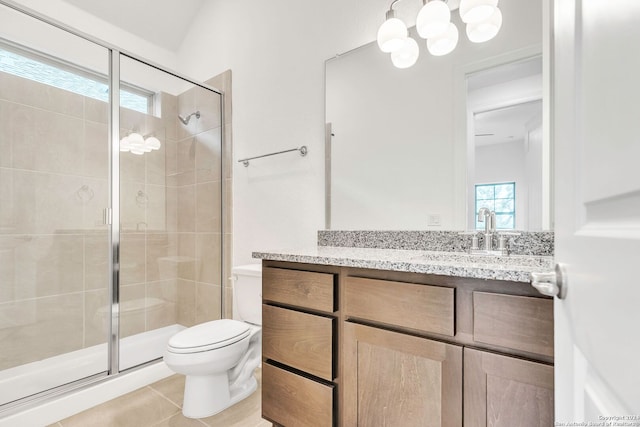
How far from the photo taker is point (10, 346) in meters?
1.92

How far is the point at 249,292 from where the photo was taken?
201cm

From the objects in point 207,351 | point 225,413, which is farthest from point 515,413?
point 225,413

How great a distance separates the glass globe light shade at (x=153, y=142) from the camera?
94.9 inches

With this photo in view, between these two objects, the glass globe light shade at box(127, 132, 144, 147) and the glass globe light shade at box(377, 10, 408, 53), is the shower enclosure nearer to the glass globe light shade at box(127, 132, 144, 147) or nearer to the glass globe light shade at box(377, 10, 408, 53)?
the glass globe light shade at box(127, 132, 144, 147)

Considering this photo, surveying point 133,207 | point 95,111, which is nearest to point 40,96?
point 95,111

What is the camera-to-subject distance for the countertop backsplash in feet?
4.04

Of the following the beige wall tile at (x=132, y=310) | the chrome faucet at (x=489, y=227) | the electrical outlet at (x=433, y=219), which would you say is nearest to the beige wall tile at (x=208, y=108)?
the beige wall tile at (x=132, y=310)

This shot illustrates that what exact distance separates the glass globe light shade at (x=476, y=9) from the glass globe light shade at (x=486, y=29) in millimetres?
21

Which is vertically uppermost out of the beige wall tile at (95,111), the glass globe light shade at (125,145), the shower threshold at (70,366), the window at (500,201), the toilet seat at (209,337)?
the beige wall tile at (95,111)

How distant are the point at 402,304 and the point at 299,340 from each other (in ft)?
1.63

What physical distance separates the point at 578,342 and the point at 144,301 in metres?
2.69

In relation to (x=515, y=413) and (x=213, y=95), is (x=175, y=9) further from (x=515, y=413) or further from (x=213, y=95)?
(x=515, y=413)

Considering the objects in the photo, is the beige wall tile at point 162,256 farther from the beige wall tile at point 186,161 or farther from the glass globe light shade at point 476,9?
the glass globe light shade at point 476,9

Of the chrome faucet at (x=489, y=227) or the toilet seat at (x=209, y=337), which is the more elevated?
the chrome faucet at (x=489, y=227)
